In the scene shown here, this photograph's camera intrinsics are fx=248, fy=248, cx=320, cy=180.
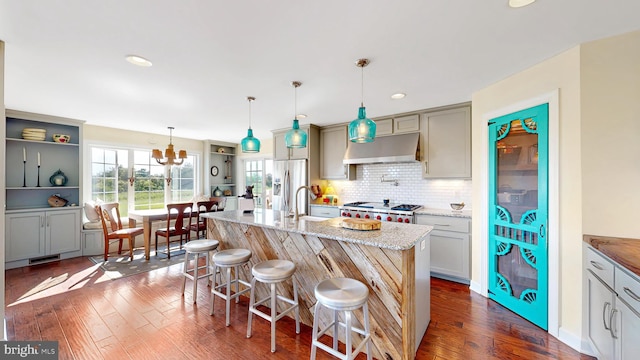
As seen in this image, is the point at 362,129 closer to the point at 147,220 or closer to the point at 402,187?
the point at 402,187

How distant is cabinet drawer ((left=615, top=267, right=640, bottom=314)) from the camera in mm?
1321

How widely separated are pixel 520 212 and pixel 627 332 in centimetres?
123

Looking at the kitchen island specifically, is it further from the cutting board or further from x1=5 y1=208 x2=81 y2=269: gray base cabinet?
x1=5 y1=208 x2=81 y2=269: gray base cabinet

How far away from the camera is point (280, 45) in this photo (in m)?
1.97

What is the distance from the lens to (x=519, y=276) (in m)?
2.50

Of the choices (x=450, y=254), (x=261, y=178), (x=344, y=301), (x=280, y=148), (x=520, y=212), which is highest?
(x=280, y=148)

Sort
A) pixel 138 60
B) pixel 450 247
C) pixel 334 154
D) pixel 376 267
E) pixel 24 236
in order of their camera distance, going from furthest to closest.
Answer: pixel 334 154 → pixel 24 236 → pixel 450 247 → pixel 138 60 → pixel 376 267

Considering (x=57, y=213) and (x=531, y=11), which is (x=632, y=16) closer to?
(x=531, y=11)

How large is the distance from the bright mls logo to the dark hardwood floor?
0.18ft

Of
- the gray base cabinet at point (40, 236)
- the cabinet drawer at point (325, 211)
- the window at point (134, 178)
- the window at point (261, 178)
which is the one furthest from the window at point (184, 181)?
the cabinet drawer at point (325, 211)

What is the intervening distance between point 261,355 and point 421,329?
131 cm

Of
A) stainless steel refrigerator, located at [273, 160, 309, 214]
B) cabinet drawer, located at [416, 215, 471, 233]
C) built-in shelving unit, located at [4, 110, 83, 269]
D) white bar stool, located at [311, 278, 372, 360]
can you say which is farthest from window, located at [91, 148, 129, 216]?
cabinet drawer, located at [416, 215, 471, 233]

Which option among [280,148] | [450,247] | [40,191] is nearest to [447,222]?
[450,247]

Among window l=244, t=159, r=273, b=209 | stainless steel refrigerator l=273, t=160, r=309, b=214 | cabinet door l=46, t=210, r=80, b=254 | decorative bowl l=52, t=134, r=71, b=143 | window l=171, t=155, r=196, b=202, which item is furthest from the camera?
window l=244, t=159, r=273, b=209
